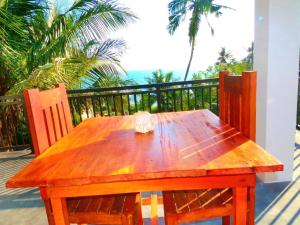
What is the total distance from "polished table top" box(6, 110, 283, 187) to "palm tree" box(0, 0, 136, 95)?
2.87 m

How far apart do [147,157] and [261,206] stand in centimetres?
132

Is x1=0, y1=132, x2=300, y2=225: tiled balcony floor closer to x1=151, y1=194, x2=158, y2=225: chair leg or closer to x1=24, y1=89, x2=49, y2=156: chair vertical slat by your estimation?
x1=151, y1=194, x2=158, y2=225: chair leg

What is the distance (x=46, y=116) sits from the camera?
4.51 ft

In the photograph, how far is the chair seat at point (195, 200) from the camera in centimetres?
115

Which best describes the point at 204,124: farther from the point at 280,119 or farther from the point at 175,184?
the point at 280,119

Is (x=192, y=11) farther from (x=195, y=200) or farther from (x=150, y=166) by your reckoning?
(x=150, y=166)

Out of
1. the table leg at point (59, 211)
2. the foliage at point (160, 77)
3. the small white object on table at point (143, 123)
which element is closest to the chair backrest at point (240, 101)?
the small white object on table at point (143, 123)

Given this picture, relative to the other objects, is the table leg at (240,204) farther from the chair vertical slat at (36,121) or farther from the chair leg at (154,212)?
the chair vertical slat at (36,121)

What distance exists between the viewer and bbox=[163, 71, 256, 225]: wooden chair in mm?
1139

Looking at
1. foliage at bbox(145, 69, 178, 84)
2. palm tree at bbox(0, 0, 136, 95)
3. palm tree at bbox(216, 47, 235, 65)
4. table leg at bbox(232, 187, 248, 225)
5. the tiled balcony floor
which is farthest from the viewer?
palm tree at bbox(216, 47, 235, 65)

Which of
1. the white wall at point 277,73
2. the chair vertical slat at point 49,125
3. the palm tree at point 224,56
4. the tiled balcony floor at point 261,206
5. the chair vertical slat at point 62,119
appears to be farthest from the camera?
the palm tree at point 224,56

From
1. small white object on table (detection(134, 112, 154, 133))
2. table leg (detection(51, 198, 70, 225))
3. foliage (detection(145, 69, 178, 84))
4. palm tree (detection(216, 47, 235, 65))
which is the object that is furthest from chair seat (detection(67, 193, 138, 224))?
palm tree (detection(216, 47, 235, 65))

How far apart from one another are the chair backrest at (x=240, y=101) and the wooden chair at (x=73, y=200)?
0.71m

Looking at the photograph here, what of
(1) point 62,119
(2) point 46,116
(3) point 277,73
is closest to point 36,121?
(2) point 46,116
